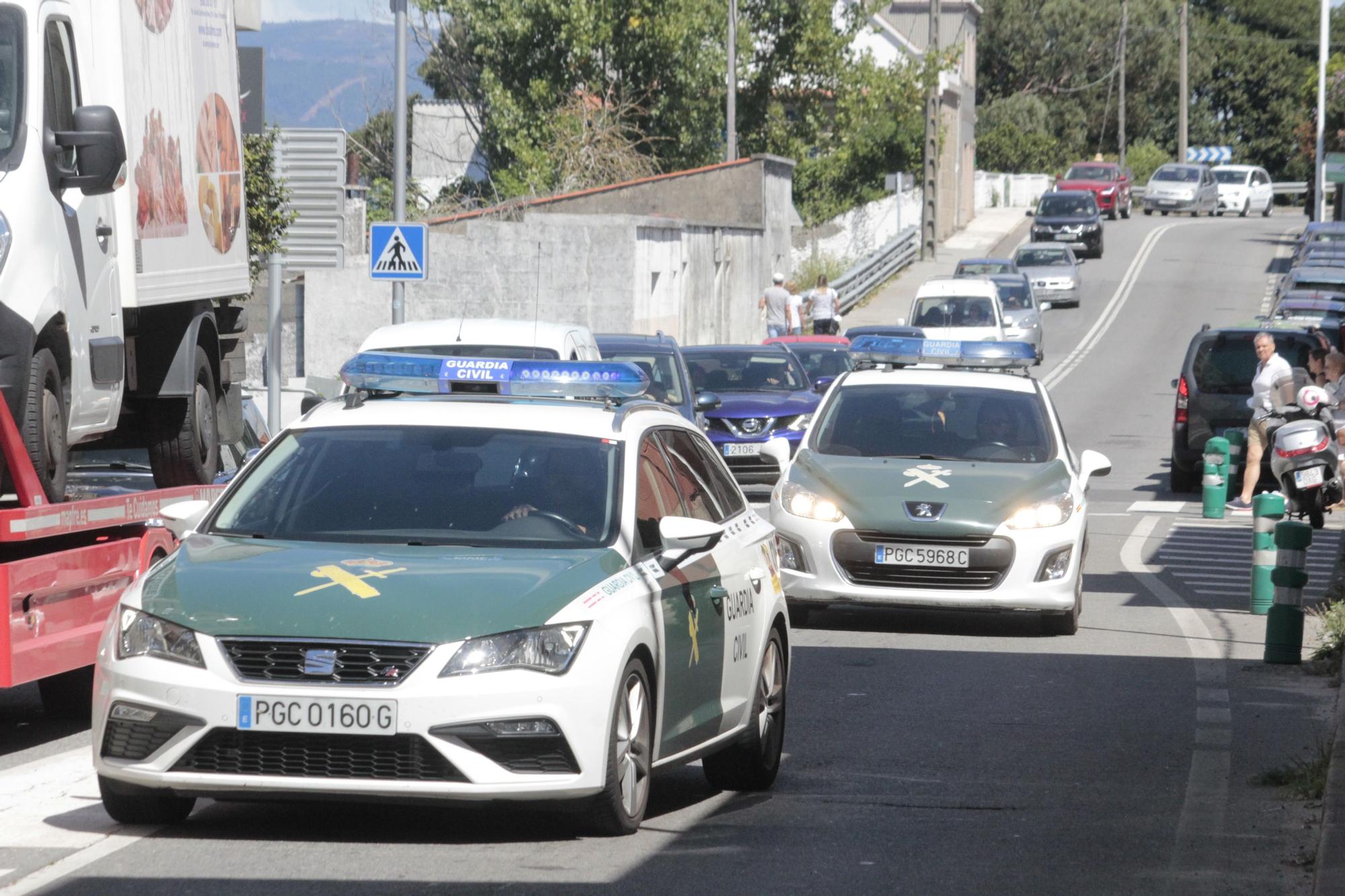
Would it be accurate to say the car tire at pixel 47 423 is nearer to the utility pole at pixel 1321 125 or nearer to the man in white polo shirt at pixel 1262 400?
the man in white polo shirt at pixel 1262 400

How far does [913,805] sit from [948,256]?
194 ft

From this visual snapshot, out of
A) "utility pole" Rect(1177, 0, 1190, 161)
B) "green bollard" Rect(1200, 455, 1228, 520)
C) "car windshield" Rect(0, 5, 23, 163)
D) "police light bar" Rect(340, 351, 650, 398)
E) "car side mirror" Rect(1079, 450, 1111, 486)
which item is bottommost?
"green bollard" Rect(1200, 455, 1228, 520)

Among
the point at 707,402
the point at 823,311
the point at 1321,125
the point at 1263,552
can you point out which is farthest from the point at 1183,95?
the point at 1263,552

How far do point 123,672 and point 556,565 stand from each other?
4.47 feet

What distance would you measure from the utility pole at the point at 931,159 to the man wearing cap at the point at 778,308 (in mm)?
24223

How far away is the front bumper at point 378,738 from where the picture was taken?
20.7ft

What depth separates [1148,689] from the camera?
11.3 metres

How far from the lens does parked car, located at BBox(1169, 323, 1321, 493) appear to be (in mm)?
24578

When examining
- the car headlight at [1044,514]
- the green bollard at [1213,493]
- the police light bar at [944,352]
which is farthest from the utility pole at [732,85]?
the car headlight at [1044,514]

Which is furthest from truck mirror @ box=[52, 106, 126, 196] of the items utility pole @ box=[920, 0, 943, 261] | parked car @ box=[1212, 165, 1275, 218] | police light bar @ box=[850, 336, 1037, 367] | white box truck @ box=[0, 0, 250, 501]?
parked car @ box=[1212, 165, 1275, 218]

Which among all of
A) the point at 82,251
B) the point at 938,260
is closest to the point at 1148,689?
the point at 82,251

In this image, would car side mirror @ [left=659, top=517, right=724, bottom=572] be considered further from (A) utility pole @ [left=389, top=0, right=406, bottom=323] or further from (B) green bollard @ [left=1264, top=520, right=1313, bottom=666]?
(A) utility pole @ [left=389, top=0, right=406, bottom=323]

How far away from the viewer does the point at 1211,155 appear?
102500 mm

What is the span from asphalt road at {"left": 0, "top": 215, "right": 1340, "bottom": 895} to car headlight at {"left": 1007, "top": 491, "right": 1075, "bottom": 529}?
0.73 m
